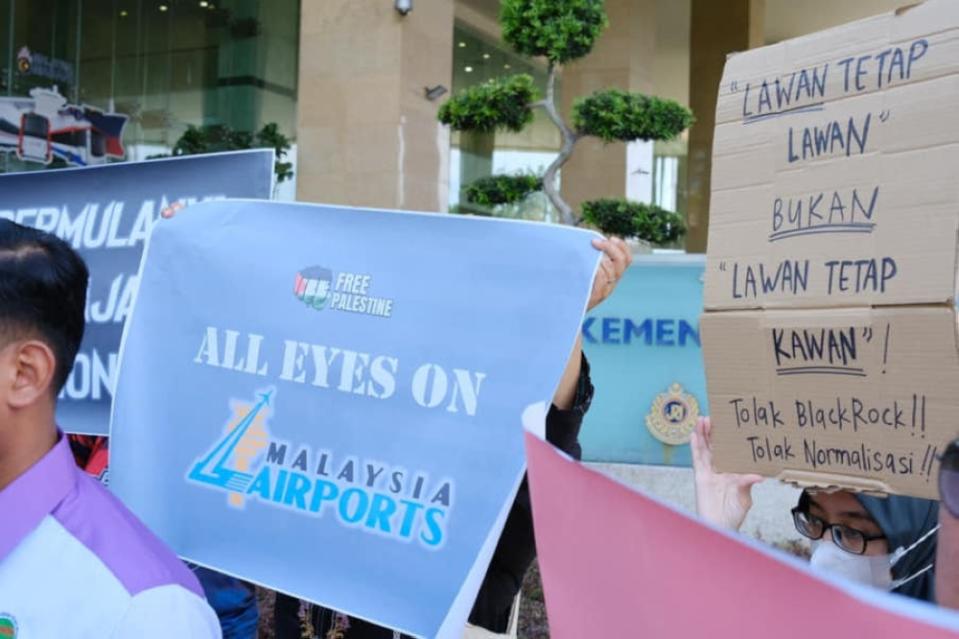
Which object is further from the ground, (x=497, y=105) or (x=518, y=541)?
(x=497, y=105)

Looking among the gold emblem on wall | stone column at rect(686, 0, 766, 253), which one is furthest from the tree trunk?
stone column at rect(686, 0, 766, 253)

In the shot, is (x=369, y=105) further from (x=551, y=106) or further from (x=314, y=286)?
(x=314, y=286)

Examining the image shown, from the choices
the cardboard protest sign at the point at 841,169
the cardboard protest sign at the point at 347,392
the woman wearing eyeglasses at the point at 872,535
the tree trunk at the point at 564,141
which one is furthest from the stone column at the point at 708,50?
the cardboard protest sign at the point at 841,169

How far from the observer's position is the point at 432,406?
1936 millimetres

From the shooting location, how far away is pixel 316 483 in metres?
2.00

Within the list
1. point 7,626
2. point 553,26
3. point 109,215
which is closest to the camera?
point 7,626

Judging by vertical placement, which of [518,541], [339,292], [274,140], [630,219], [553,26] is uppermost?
[274,140]

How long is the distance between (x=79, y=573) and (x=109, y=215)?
6.24ft

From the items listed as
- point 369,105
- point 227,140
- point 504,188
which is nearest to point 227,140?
point 227,140

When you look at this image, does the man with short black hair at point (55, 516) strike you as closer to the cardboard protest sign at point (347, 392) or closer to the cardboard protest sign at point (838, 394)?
the cardboard protest sign at point (347, 392)

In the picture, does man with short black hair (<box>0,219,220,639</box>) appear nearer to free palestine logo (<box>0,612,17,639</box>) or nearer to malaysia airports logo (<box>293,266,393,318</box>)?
free palestine logo (<box>0,612,17,639</box>)

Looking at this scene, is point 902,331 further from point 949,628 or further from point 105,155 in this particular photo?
point 105,155

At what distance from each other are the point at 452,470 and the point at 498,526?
0.15 meters

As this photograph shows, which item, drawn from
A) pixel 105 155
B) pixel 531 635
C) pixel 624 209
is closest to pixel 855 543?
pixel 531 635
